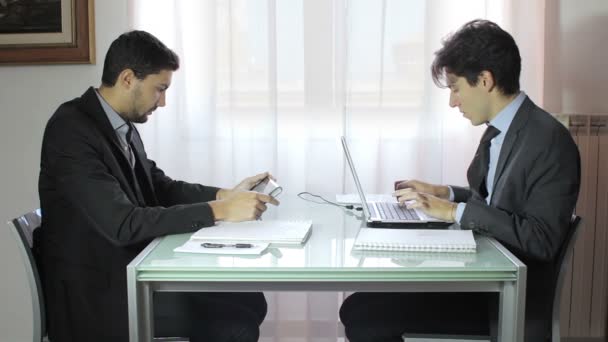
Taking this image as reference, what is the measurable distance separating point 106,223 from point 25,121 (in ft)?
4.78

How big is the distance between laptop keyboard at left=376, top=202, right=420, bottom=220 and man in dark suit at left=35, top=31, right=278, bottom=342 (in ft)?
1.10

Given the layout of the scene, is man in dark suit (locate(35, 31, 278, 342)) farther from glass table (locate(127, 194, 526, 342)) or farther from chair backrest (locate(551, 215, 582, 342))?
chair backrest (locate(551, 215, 582, 342))

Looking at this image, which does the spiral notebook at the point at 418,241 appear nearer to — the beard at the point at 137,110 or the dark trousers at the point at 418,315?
the dark trousers at the point at 418,315

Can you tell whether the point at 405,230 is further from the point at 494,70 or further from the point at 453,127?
the point at 453,127

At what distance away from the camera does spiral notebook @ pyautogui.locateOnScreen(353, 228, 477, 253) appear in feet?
4.96

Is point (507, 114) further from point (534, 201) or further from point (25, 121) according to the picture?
point (25, 121)

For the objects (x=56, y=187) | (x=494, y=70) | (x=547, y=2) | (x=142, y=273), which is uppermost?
(x=547, y=2)

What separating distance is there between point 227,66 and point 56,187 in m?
1.14

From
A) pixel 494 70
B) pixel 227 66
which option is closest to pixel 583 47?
pixel 494 70

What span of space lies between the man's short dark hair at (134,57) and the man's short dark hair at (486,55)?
0.83m

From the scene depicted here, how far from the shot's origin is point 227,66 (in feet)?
8.93

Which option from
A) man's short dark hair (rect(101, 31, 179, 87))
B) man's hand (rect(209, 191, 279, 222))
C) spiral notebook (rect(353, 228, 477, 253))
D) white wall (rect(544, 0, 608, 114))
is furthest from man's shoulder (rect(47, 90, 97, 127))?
white wall (rect(544, 0, 608, 114))

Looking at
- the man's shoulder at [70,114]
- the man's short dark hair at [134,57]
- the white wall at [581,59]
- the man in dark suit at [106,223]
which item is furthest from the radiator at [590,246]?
the man's shoulder at [70,114]

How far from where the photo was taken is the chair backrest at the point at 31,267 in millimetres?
1639
